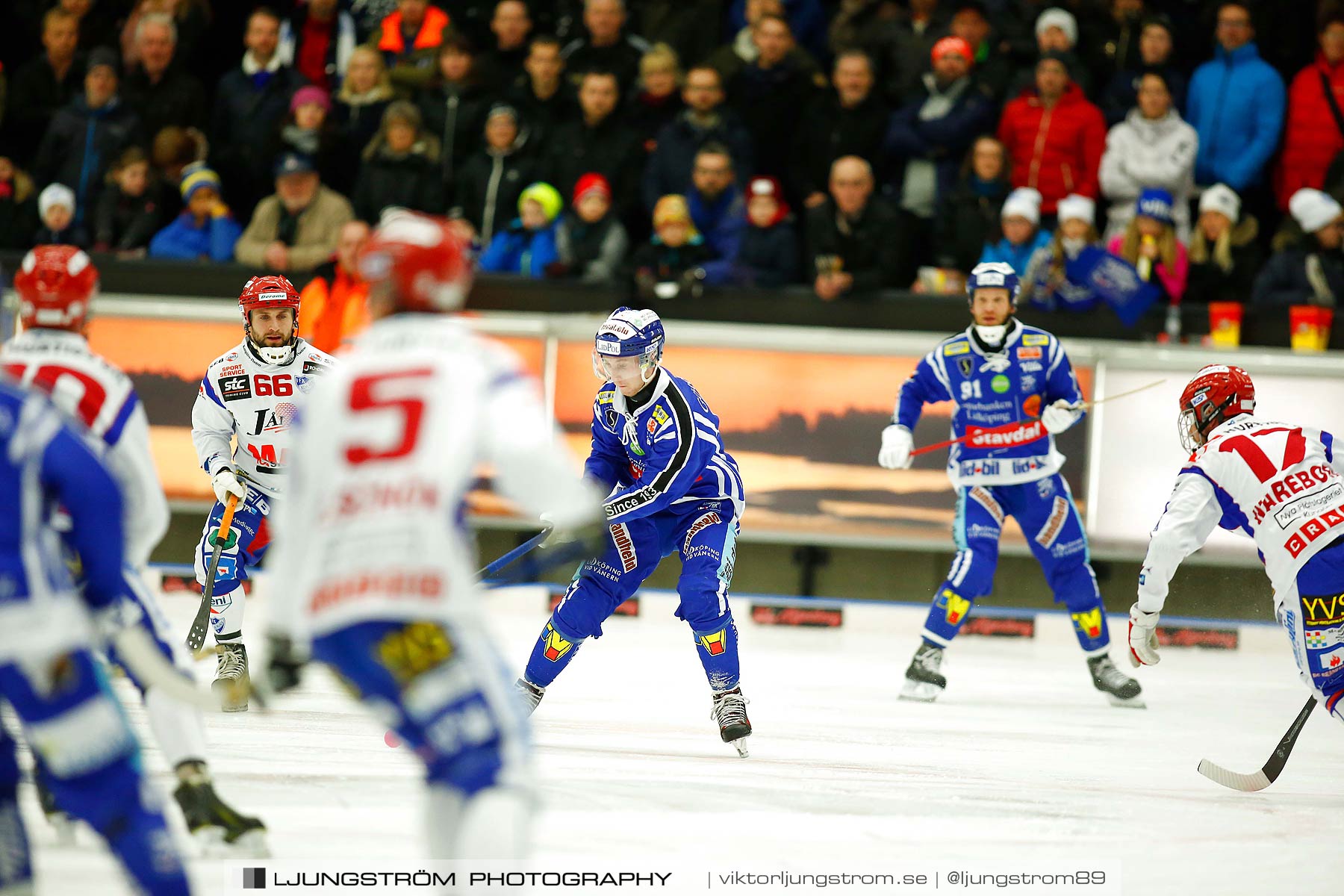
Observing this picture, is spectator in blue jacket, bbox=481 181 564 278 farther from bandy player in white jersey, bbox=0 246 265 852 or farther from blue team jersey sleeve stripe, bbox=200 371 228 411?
bandy player in white jersey, bbox=0 246 265 852

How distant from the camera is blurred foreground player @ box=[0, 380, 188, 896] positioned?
3.26 m

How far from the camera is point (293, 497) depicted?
11.1 feet

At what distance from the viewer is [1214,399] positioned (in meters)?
6.07

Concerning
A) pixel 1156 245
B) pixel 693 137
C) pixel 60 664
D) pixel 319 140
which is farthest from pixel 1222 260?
pixel 60 664

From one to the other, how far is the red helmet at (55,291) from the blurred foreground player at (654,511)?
8.55 ft

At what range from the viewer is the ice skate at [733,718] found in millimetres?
6309

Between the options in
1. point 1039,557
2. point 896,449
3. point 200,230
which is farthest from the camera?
point 200,230

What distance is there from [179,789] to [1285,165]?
31.9 ft

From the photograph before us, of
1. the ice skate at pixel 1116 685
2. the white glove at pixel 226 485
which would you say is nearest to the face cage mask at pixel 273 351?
the white glove at pixel 226 485

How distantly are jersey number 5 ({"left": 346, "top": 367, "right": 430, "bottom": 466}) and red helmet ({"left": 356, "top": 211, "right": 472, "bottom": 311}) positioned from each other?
229 mm

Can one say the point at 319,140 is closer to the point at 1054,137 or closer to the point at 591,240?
the point at 591,240

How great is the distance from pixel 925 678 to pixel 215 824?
4.59 m

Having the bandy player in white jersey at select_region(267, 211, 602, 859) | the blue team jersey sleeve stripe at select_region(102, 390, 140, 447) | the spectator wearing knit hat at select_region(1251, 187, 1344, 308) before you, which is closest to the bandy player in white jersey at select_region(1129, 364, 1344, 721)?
the bandy player in white jersey at select_region(267, 211, 602, 859)

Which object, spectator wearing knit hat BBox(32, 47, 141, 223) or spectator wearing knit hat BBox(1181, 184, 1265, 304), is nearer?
spectator wearing knit hat BBox(1181, 184, 1265, 304)
